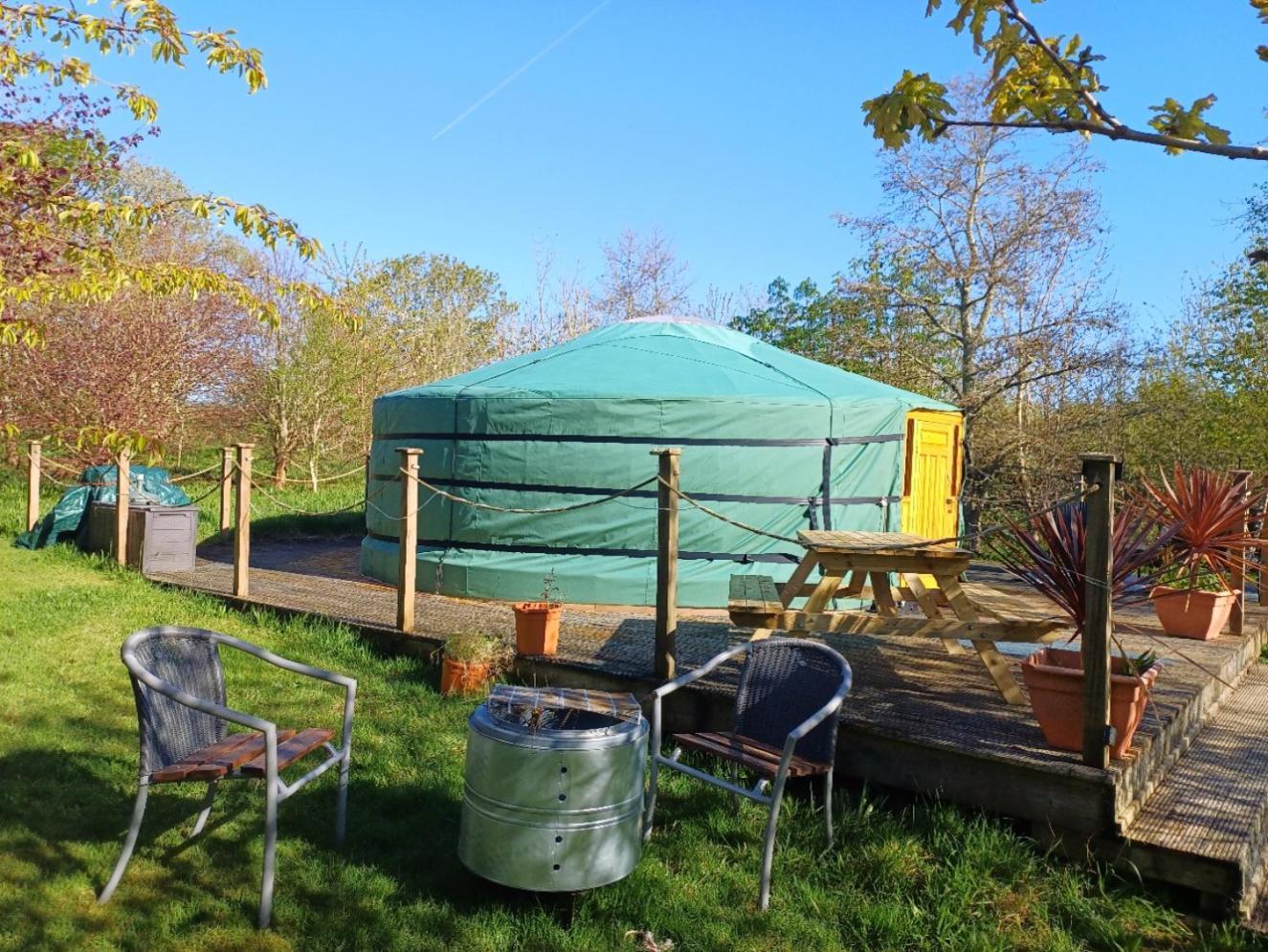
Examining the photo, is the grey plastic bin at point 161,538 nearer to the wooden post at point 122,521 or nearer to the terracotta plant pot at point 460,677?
the wooden post at point 122,521

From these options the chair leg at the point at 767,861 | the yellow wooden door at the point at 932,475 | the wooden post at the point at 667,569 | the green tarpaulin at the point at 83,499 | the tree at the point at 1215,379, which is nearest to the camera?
the chair leg at the point at 767,861

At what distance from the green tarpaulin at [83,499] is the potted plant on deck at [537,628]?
4822 mm

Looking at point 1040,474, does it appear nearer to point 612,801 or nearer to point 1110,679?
point 1110,679

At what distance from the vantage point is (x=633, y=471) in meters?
6.48

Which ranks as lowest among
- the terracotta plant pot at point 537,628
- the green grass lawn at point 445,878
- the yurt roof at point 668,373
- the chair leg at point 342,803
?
the green grass lawn at point 445,878

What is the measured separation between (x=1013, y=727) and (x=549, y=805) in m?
1.88

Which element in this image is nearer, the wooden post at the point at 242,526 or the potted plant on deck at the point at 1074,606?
the potted plant on deck at the point at 1074,606

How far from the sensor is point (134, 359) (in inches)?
532

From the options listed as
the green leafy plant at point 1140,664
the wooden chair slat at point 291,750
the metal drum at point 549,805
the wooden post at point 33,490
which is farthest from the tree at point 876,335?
the metal drum at point 549,805

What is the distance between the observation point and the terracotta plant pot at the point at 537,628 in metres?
4.62

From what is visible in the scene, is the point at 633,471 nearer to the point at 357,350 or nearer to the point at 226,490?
the point at 226,490


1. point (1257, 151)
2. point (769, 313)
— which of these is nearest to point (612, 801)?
point (1257, 151)

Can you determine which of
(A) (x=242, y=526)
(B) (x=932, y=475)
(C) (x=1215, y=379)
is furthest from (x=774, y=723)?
(C) (x=1215, y=379)

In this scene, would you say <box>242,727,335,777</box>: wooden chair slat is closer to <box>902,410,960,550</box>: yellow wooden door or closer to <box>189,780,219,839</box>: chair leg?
<box>189,780,219,839</box>: chair leg
